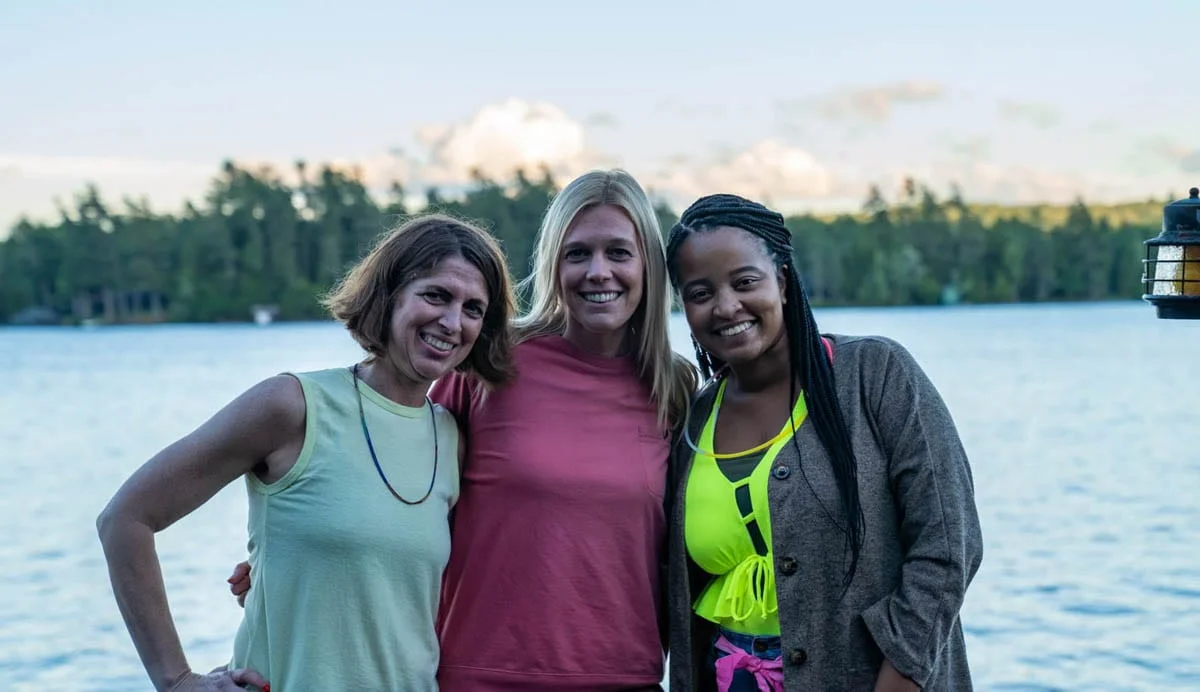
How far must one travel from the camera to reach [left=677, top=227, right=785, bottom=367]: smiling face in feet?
11.9

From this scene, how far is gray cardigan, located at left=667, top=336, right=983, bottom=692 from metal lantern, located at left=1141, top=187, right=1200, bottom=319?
91cm

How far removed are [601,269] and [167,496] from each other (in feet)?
4.88

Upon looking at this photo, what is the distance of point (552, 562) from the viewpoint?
3.74m

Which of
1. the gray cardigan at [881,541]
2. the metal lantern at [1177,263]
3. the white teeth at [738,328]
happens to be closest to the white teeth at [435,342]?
the white teeth at [738,328]

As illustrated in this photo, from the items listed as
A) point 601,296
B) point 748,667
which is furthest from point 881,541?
point 601,296

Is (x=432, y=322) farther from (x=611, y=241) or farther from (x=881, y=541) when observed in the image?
(x=881, y=541)

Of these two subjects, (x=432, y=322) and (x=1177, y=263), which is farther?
(x=1177, y=263)

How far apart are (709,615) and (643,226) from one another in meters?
1.25

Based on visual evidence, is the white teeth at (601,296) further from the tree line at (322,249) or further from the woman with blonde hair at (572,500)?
the tree line at (322,249)

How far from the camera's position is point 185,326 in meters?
103

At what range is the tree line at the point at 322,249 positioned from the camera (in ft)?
309

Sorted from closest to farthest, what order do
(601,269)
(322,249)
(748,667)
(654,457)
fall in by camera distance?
(748,667)
(654,457)
(601,269)
(322,249)

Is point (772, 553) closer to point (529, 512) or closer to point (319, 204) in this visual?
point (529, 512)

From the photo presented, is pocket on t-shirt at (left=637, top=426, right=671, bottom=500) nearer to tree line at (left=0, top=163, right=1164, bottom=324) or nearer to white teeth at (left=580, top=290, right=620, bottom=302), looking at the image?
white teeth at (left=580, top=290, right=620, bottom=302)
